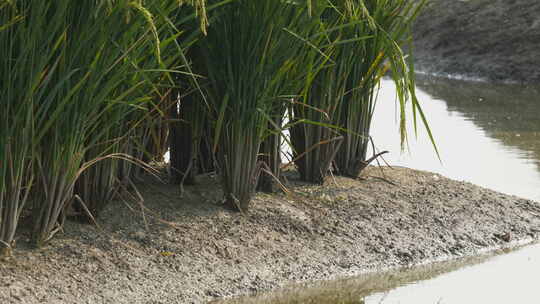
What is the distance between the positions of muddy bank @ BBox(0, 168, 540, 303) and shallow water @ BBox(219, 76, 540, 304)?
0.12 metres

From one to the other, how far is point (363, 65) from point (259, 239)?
1.31m

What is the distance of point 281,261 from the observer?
4.48 m

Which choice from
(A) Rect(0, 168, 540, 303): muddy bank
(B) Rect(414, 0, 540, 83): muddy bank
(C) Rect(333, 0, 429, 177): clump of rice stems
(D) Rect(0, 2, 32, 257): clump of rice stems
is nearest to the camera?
(D) Rect(0, 2, 32, 257): clump of rice stems

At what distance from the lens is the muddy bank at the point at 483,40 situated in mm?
14039

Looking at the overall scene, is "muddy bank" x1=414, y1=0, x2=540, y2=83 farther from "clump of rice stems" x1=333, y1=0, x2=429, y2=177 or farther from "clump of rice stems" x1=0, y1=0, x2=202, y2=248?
"clump of rice stems" x1=0, y1=0, x2=202, y2=248

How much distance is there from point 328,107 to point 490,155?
2772 mm

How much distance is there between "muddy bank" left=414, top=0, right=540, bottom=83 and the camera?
553 inches

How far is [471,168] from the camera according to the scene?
7.00 m

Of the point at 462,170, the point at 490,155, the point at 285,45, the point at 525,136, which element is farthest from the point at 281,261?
the point at 525,136

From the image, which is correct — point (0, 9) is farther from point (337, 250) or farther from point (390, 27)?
point (390, 27)

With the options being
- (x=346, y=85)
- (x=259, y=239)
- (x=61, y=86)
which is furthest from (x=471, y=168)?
(x=61, y=86)

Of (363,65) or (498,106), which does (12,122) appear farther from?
(498,106)

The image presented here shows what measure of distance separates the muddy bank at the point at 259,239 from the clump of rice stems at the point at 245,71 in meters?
0.29

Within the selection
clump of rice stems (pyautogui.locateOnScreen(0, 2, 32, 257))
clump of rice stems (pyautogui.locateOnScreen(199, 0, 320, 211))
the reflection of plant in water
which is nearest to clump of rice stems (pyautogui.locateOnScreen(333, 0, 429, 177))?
clump of rice stems (pyautogui.locateOnScreen(199, 0, 320, 211))
